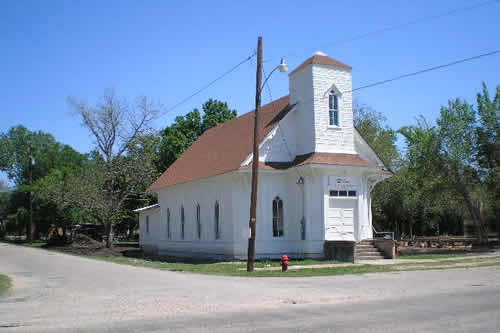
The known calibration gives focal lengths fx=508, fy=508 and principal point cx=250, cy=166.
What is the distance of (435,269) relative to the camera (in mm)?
19281

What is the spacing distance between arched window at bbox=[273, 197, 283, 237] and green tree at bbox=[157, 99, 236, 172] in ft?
71.2

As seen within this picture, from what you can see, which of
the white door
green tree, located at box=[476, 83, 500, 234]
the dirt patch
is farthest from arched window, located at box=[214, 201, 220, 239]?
green tree, located at box=[476, 83, 500, 234]

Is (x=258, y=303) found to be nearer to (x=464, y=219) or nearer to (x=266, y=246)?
(x=266, y=246)

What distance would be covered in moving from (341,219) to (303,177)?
2.73m

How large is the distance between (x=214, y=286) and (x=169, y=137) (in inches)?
1288

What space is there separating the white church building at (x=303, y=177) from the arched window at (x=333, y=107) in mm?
51

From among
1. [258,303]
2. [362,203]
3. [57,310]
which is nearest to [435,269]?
[362,203]

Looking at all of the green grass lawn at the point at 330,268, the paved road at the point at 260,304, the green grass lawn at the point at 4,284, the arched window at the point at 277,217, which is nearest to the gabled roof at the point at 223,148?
the arched window at the point at 277,217

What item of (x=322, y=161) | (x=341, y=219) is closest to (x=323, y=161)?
(x=322, y=161)

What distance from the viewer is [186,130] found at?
155 feet

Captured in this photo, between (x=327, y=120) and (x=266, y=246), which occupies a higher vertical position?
(x=327, y=120)

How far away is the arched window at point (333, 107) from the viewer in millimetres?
25656

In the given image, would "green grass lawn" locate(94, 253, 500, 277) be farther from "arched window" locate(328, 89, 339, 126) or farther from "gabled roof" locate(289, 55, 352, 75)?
"gabled roof" locate(289, 55, 352, 75)

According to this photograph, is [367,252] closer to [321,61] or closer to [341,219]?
[341,219]
